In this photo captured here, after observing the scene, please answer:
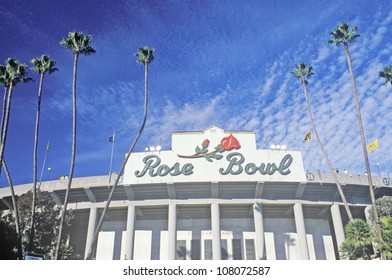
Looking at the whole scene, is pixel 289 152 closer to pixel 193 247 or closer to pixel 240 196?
pixel 240 196

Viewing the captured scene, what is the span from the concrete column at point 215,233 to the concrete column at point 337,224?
671 inches

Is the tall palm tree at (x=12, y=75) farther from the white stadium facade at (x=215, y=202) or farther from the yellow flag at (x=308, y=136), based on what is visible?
the yellow flag at (x=308, y=136)

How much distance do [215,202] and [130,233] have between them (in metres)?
13.0

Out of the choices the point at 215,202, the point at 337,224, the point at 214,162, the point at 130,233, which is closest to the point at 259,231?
the point at 215,202

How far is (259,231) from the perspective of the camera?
1797 inches

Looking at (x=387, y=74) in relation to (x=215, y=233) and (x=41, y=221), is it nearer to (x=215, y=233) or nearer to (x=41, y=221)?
(x=215, y=233)

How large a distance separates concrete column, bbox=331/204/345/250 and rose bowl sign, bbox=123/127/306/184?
698cm

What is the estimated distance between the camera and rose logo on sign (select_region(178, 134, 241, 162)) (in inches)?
1881

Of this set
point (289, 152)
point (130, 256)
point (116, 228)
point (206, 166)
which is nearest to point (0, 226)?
point (130, 256)

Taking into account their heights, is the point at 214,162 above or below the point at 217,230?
above

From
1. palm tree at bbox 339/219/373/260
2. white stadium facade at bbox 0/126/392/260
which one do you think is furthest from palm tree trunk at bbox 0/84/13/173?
palm tree at bbox 339/219/373/260

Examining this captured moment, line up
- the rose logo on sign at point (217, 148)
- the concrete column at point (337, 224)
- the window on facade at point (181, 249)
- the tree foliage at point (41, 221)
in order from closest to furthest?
the tree foliage at point (41, 221), the concrete column at point (337, 224), the rose logo on sign at point (217, 148), the window on facade at point (181, 249)

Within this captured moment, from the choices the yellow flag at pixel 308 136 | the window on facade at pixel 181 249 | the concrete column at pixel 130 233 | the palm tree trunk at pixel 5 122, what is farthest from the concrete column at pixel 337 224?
the palm tree trunk at pixel 5 122

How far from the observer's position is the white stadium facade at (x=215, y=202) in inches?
1816
